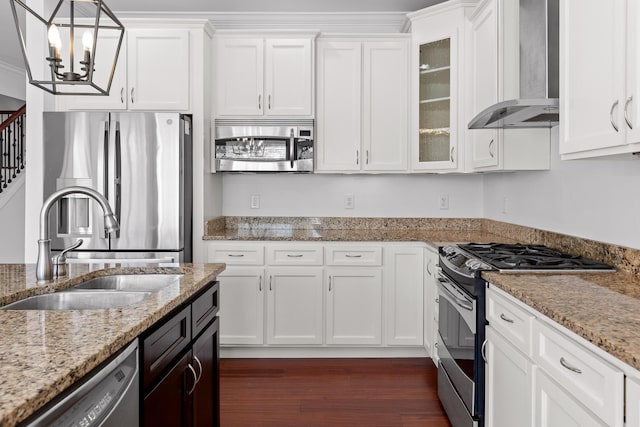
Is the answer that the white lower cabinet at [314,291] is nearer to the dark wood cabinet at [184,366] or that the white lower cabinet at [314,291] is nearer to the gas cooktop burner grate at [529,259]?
the gas cooktop burner grate at [529,259]

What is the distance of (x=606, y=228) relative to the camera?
2.30m

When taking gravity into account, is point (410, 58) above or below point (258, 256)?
above

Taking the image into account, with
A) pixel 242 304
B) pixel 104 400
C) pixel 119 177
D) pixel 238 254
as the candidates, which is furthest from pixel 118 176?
pixel 104 400

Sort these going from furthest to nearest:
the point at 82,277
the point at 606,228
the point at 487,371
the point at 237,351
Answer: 1. the point at 237,351
2. the point at 606,228
3. the point at 487,371
4. the point at 82,277

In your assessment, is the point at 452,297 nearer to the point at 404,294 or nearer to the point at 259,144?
the point at 404,294

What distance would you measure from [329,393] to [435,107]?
7.28ft

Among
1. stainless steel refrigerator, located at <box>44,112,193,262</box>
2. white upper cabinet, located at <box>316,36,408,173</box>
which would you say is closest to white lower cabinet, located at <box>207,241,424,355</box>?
stainless steel refrigerator, located at <box>44,112,193,262</box>

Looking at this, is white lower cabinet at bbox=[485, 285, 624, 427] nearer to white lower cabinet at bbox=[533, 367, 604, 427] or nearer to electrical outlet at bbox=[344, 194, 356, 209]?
white lower cabinet at bbox=[533, 367, 604, 427]

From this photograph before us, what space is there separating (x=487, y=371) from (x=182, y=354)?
1263 millimetres

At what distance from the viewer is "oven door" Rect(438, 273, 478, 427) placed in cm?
216

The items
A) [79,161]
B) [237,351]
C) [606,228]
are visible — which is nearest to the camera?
[606,228]

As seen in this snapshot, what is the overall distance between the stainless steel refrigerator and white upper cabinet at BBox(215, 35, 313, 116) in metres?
0.58

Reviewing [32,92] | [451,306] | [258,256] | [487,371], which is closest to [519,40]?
[451,306]

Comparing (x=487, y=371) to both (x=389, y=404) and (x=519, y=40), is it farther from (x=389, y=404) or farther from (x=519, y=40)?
(x=519, y=40)
